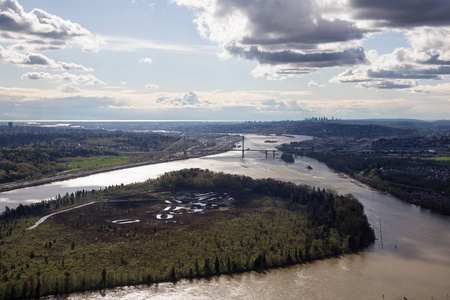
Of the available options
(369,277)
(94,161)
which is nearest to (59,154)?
(94,161)

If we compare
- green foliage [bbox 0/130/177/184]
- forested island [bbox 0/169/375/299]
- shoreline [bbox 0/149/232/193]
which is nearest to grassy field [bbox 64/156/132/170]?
green foliage [bbox 0/130/177/184]

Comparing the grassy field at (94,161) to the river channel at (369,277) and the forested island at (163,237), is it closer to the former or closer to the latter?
the forested island at (163,237)

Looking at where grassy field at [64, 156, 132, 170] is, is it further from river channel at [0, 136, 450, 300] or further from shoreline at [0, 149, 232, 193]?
river channel at [0, 136, 450, 300]

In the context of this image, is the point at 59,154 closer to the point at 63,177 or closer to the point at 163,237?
the point at 63,177

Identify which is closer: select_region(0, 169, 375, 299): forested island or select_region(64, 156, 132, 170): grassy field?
select_region(0, 169, 375, 299): forested island

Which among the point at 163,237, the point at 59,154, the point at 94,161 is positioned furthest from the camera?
the point at 59,154

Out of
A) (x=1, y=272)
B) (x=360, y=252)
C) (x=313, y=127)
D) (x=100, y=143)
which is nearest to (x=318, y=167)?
(x=360, y=252)

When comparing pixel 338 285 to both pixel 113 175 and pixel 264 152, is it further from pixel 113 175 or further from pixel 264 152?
pixel 264 152

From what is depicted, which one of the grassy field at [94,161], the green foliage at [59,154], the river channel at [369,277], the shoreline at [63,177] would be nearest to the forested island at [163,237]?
the river channel at [369,277]

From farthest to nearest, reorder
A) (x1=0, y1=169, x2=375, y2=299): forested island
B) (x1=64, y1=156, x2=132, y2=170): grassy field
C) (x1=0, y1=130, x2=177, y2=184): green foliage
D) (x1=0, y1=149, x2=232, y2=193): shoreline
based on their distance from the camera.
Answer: (x1=64, y1=156, x2=132, y2=170): grassy field, (x1=0, y1=130, x2=177, y2=184): green foliage, (x1=0, y1=149, x2=232, y2=193): shoreline, (x1=0, y1=169, x2=375, y2=299): forested island
